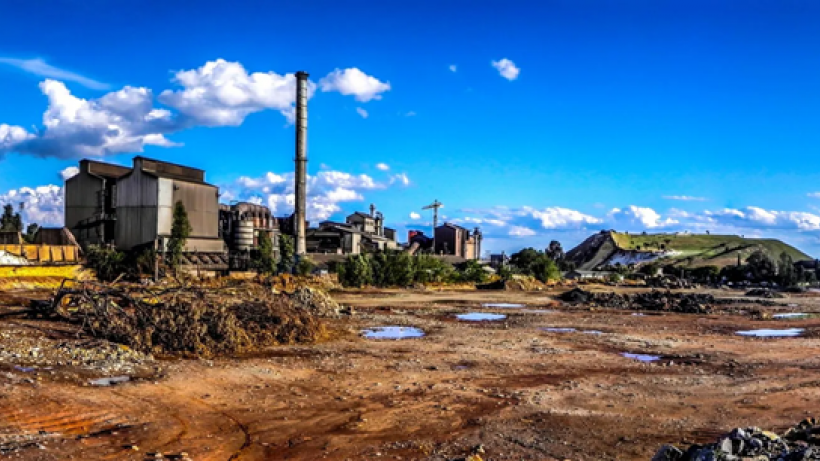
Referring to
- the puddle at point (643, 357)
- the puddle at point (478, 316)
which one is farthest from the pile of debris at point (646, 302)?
the puddle at point (643, 357)

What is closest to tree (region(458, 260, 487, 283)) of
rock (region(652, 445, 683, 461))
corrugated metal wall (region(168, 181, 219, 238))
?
corrugated metal wall (region(168, 181, 219, 238))

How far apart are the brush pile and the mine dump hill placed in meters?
88.7

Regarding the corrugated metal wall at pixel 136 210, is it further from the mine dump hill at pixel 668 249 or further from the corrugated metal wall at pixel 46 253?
the mine dump hill at pixel 668 249

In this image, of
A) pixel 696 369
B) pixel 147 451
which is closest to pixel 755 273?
pixel 696 369

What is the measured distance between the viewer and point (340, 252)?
66.8 metres

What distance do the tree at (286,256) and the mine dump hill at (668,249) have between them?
205 feet

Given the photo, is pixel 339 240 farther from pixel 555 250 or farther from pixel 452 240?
pixel 555 250

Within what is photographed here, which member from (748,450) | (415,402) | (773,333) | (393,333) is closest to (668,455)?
(748,450)

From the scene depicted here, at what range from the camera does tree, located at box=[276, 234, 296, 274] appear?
162 ft

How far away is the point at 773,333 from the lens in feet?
87.1

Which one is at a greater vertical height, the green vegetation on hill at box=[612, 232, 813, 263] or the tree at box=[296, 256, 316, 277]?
the green vegetation on hill at box=[612, 232, 813, 263]

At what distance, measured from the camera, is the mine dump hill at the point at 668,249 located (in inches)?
4262

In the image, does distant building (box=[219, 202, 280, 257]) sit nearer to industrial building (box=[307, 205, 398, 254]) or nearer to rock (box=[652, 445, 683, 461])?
industrial building (box=[307, 205, 398, 254])

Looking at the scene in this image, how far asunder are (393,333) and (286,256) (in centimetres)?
2929
